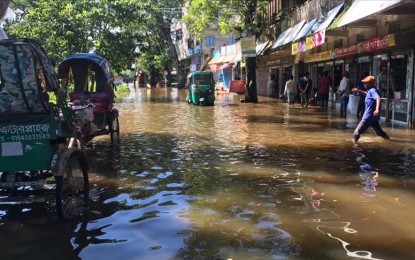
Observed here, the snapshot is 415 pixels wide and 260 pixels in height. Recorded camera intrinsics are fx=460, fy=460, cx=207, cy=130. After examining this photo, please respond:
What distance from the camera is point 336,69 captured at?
905 inches

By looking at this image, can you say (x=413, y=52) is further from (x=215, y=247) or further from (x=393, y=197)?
(x=215, y=247)

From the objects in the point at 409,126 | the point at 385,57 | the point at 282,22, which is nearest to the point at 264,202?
the point at 409,126

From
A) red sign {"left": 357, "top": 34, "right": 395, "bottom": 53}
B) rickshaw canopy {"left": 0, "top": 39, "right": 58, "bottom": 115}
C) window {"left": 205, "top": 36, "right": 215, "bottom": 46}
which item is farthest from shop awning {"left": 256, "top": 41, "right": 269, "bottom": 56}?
rickshaw canopy {"left": 0, "top": 39, "right": 58, "bottom": 115}

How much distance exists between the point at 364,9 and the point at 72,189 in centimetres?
965

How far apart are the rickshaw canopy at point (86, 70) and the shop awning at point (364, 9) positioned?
6837 millimetres

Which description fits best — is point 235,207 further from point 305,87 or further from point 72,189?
point 305,87

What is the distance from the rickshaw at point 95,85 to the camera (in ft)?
37.5

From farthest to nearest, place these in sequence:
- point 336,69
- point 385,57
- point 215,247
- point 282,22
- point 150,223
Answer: point 282,22 < point 336,69 < point 385,57 < point 150,223 < point 215,247

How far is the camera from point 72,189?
591 cm

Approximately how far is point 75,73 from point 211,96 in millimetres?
14358

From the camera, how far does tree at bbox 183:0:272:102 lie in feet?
89.5

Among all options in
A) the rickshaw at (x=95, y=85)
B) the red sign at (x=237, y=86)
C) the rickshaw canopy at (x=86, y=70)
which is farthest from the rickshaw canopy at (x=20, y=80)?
the red sign at (x=237, y=86)

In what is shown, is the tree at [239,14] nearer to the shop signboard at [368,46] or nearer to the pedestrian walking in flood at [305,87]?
the pedestrian walking in flood at [305,87]

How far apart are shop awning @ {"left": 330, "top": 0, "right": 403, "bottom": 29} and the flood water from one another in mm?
3294
